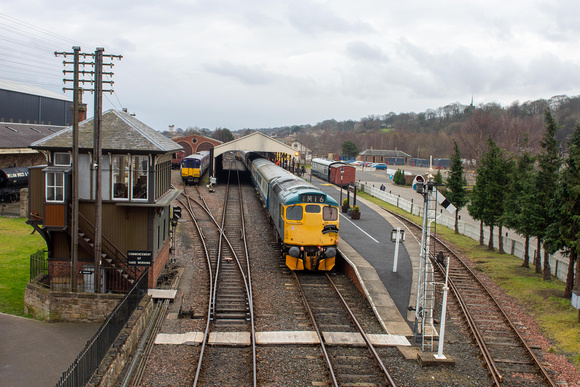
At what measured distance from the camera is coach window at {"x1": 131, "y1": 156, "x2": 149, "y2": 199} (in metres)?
15.9

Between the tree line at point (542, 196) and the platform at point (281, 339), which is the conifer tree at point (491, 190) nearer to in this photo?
the tree line at point (542, 196)

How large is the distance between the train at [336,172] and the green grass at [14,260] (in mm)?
26895

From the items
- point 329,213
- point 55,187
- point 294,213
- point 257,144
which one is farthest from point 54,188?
point 257,144

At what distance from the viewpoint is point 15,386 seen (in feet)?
32.4

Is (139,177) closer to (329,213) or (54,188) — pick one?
(54,188)

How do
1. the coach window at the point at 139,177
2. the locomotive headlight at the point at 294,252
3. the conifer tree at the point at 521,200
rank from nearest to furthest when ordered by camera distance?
1. the coach window at the point at 139,177
2. the locomotive headlight at the point at 294,252
3. the conifer tree at the point at 521,200

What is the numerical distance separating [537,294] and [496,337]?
5.06 metres

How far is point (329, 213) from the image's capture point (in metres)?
18.9

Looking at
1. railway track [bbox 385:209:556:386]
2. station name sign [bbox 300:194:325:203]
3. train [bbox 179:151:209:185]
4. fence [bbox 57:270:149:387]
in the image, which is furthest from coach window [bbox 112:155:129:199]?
train [bbox 179:151:209:185]

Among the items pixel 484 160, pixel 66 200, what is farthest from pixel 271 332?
pixel 484 160

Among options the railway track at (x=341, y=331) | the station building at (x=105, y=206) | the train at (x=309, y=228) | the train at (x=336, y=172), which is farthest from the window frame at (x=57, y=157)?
the train at (x=336, y=172)

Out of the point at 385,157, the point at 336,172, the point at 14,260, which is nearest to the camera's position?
the point at 14,260

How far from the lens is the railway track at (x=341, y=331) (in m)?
10.5

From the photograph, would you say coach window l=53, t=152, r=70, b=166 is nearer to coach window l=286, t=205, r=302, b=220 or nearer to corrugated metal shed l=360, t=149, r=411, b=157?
coach window l=286, t=205, r=302, b=220
